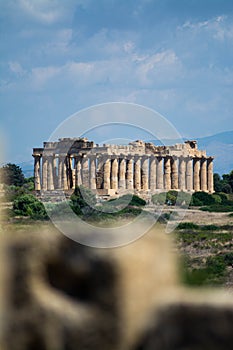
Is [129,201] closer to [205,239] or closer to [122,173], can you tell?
[122,173]

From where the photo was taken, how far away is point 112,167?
309 ft

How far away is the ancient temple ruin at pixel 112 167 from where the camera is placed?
93750 millimetres

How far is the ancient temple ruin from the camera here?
3691 inches

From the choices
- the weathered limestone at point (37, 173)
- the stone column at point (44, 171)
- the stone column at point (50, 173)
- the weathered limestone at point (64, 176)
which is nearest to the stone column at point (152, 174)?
the weathered limestone at point (64, 176)

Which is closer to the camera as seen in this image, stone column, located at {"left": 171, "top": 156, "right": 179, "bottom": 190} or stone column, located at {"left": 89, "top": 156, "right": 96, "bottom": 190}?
stone column, located at {"left": 89, "top": 156, "right": 96, "bottom": 190}

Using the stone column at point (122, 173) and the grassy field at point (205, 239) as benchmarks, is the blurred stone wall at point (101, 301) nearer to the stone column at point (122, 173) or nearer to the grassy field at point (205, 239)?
the grassy field at point (205, 239)

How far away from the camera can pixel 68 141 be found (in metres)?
94.9

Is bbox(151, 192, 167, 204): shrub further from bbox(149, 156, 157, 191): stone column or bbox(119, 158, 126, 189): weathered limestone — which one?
bbox(149, 156, 157, 191): stone column

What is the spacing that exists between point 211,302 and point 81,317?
2.31 ft

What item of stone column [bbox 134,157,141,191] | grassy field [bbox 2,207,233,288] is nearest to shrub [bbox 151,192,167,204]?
stone column [bbox 134,157,141,191]

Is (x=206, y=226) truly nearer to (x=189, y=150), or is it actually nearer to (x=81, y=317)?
(x=189, y=150)

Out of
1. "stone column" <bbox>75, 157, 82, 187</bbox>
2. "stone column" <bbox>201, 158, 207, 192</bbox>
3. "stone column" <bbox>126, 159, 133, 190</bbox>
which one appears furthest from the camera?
"stone column" <bbox>201, 158, 207, 192</bbox>

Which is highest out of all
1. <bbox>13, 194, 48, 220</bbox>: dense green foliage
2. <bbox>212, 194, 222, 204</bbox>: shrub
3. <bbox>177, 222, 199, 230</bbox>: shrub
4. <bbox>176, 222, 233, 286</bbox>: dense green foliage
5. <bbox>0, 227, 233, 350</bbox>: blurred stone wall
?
<bbox>212, 194, 222, 204</bbox>: shrub

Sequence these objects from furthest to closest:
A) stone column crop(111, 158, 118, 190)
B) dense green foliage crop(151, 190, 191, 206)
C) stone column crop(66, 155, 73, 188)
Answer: stone column crop(66, 155, 73, 188) → stone column crop(111, 158, 118, 190) → dense green foliage crop(151, 190, 191, 206)
